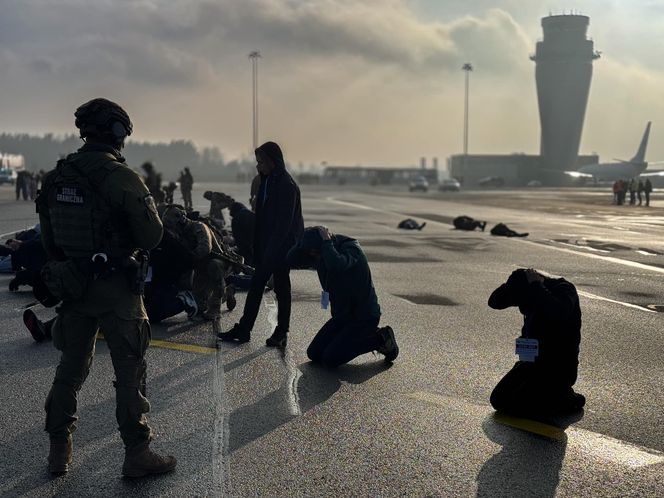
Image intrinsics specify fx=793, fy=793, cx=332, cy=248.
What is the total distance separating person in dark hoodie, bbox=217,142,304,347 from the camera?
7648mm

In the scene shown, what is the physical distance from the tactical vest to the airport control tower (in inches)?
7189

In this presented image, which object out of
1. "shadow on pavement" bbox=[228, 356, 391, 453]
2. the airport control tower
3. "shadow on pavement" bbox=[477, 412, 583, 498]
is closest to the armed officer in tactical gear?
"shadow on pavement" bbox=[228, 356, 391, 453]

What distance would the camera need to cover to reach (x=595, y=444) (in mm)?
4930

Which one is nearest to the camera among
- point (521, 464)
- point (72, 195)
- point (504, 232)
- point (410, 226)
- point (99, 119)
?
point (72, 195)

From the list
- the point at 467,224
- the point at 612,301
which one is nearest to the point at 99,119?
the point at 612,301

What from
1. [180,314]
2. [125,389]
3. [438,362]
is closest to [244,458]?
[125,389]

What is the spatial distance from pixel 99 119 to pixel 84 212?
20.5 inches

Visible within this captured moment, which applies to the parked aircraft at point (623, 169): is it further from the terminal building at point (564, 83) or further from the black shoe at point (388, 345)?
the black shoe at point (388, 345)

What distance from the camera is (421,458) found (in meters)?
4.65

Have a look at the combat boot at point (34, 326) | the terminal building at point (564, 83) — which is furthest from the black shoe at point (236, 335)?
the terminal building at point (564, 83)

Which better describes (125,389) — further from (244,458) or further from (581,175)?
(581,175)

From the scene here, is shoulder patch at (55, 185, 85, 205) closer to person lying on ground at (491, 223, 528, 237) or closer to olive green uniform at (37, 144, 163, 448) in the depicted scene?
olive green uniform at (37, 144, 163, 448)

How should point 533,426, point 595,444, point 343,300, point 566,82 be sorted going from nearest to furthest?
point 595,444 < point 533,426 < point 343,300 < point 566,82

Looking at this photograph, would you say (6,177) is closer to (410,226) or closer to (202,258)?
(410,226)
